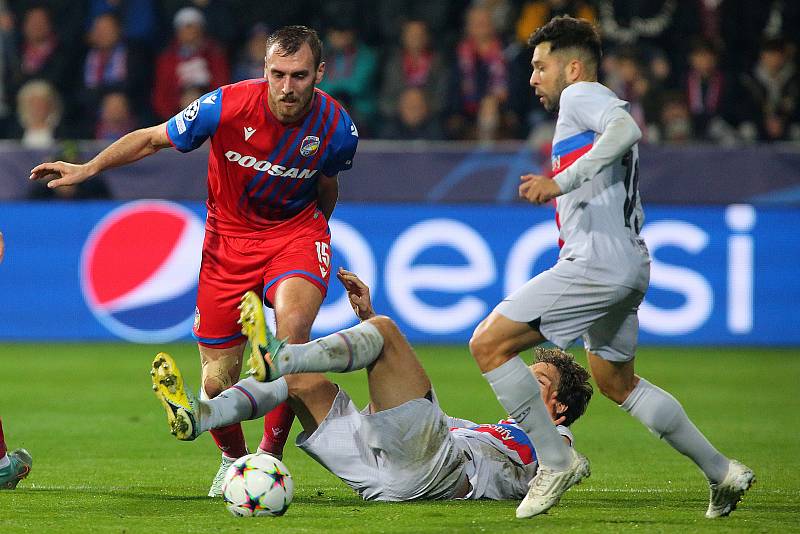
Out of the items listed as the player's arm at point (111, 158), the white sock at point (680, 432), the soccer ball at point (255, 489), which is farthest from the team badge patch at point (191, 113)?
the white sock at point (680, 432)

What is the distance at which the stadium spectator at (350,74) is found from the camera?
13.9 metres

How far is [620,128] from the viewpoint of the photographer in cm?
513

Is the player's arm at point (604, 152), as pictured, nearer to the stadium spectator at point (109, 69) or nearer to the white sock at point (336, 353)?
the white sock at point (336, 353)

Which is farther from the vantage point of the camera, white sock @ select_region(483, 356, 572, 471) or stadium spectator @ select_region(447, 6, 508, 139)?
stadium spectator @ select_region(447, 6, 508, 139)

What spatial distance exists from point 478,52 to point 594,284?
896 centimetres

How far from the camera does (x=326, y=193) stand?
6492mm

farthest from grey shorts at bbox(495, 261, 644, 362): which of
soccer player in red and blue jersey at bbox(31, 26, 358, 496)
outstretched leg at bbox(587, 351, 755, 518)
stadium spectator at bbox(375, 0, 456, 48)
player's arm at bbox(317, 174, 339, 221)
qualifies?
stadium spectator at bbox(375, 0, 456, 48)

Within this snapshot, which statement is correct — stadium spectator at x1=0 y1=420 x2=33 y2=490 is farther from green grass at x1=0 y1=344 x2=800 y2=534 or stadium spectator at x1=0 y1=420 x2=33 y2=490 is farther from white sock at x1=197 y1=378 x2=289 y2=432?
white sock at x1=197 y1=378 x2=289 y2=432

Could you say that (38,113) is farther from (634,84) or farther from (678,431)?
(678,431)

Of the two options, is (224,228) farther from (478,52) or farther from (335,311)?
(478,52)

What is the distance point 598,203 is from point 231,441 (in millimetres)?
2116

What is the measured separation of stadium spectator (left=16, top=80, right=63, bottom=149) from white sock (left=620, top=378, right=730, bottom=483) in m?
9.71

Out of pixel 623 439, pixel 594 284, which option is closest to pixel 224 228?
pixel 594 284

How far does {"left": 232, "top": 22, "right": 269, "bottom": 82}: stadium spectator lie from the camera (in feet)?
46.1
